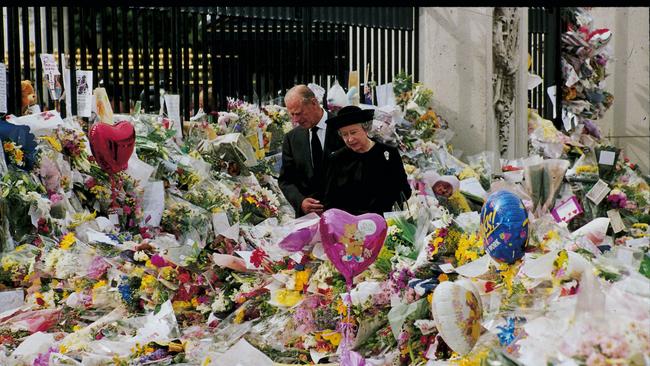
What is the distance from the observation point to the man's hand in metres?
7.76

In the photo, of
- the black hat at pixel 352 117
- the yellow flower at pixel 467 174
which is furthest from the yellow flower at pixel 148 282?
the yellow flower at pixel 467 174

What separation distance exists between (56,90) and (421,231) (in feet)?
15.5

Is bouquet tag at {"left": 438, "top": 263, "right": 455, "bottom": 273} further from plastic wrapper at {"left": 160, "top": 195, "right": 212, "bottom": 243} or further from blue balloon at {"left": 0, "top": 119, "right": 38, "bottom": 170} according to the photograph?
plastic wrapper at {"left": 160, "top": 195, "right": 212, "bottom": 243}

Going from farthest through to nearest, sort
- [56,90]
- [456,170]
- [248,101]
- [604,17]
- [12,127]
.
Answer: [604,17] → [248,101] → [456,170] → [56,90] → [12,127]

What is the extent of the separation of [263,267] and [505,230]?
5.55 ft

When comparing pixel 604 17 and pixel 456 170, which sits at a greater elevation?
pixel 604 17

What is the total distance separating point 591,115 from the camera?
16016 millimetres

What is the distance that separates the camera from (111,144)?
8906 mm

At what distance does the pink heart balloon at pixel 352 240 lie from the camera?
5.44m

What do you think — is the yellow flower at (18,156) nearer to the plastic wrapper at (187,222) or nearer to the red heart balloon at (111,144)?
the red heart balloon at (111,144)

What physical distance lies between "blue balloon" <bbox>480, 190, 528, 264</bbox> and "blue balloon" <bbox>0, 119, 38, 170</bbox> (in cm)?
385

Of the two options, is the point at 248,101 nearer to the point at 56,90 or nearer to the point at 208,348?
the point at 56,90

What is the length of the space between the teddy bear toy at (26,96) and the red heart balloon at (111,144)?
35.6 inches

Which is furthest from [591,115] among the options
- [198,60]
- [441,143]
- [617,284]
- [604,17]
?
[617,284]
